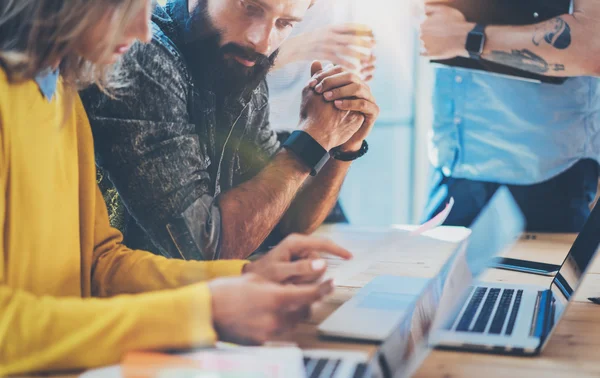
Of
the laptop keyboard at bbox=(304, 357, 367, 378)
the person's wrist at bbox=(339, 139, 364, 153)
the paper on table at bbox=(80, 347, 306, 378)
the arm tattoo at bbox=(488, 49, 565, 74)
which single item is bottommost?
the laptop keyboard at bbox=(304, 357, 367, 378)

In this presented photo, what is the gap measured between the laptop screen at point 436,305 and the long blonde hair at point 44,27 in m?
0.59

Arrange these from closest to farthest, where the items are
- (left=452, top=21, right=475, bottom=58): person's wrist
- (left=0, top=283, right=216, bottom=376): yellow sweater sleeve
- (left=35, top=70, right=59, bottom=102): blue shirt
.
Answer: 1. (left=0, top=283, right=216, bottom=376): yellow sweater sleeve
2. (left=35, top=70, right=59, bottom=102): blue shirt
3. (left=452, top=21, right=475, bottom=58): person's wrist

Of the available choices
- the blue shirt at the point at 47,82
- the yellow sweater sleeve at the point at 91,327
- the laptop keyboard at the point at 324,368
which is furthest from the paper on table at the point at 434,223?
the blue shirt at the point at 47,82

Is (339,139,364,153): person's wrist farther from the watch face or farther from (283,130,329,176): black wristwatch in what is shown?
the watch face

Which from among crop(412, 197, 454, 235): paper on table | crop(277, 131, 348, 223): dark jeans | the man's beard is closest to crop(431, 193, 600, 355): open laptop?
crop(412, 197, 454, 235): paper on table

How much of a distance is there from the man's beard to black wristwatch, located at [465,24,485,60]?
594 millimetres

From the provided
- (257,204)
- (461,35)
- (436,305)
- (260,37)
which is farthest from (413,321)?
(461,35)

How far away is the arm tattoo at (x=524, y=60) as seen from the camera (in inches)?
64.0

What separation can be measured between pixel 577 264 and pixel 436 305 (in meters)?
0.37

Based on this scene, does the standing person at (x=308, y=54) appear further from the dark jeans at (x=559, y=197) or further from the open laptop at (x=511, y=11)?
the dark jeans at (x=559, y=197)

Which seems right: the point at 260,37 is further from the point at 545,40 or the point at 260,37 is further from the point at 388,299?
the point at 545,40

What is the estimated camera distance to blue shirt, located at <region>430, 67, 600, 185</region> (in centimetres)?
176

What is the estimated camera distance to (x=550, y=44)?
1.60 metres

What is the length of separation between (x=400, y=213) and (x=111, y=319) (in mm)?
836
